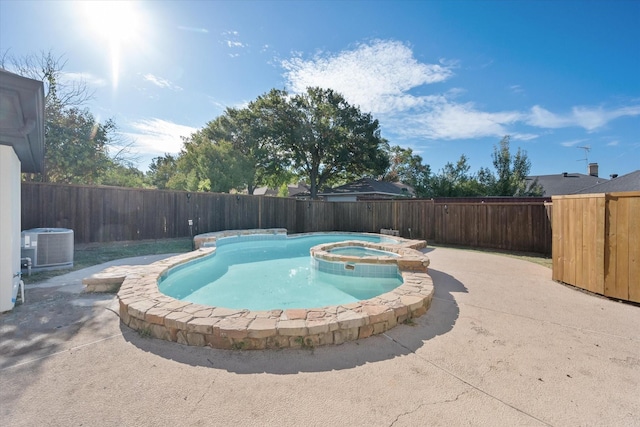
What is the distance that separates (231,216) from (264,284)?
23.0 feet

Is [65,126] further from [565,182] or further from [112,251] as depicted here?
[565,182]

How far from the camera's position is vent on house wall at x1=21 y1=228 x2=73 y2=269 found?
17.6 ft

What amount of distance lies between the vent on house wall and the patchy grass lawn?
0.22m

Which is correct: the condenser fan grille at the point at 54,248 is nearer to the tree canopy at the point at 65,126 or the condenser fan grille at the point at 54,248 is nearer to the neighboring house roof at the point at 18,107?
the neighboring house roof at the point at 18,107

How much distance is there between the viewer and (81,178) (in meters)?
11.3

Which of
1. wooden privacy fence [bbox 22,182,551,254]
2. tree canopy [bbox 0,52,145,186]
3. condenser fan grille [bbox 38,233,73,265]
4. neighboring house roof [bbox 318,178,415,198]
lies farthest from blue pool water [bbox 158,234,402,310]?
neighboring house roof [bbox 318,178,415,198]

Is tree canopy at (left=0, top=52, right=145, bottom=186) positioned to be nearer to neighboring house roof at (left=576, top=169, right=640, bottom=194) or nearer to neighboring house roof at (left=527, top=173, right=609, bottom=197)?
neighboring house roof at (left=576, top=169, right=640, bottom=194)

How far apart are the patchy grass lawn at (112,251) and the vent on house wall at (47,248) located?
0.22 meters

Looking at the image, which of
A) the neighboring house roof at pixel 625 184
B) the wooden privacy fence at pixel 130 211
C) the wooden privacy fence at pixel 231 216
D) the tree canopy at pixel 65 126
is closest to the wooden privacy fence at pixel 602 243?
the wooden privacy fence at pixel 231 216

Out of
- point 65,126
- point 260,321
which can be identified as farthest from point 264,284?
point 65,126

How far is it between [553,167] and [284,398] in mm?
29692

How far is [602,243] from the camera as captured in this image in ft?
13.9

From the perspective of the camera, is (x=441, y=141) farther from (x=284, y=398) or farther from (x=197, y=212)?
(x=284, y=398)

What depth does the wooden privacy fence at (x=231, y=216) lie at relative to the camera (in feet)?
25.5
